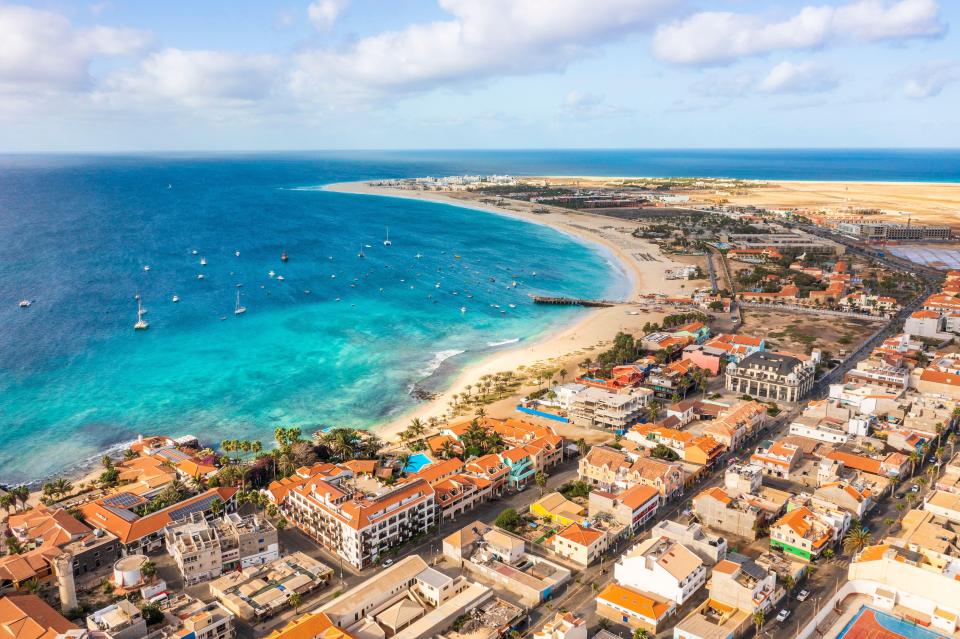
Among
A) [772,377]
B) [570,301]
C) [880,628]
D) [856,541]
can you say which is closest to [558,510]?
[856,541]

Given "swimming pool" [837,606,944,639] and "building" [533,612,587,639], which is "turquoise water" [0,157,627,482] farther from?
"swimming pool" [837,606,944,639]

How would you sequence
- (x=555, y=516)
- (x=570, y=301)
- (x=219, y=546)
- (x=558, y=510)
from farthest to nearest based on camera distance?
1. (x=570, y=301)
2. (x=558, y=510)
3. (x=555, y=516)
4. (x=219, y=546)

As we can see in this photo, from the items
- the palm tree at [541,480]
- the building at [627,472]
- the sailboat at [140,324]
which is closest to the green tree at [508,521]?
the palm tree at [541,480]

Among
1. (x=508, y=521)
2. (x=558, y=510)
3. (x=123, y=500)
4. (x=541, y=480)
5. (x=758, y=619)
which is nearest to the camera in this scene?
(x=758, y=619)

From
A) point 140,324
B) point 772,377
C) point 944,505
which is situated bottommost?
point 944,505

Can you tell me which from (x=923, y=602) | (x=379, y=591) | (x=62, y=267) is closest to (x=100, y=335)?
(x=62, y=267)

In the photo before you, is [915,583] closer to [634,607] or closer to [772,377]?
[634,607]

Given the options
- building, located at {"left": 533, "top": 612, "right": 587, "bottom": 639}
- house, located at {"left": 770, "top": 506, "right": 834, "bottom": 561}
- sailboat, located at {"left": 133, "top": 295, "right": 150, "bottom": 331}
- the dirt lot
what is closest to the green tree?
building, located at {"left": 533, "top": 612, "right": 587, "bottom": 639}
